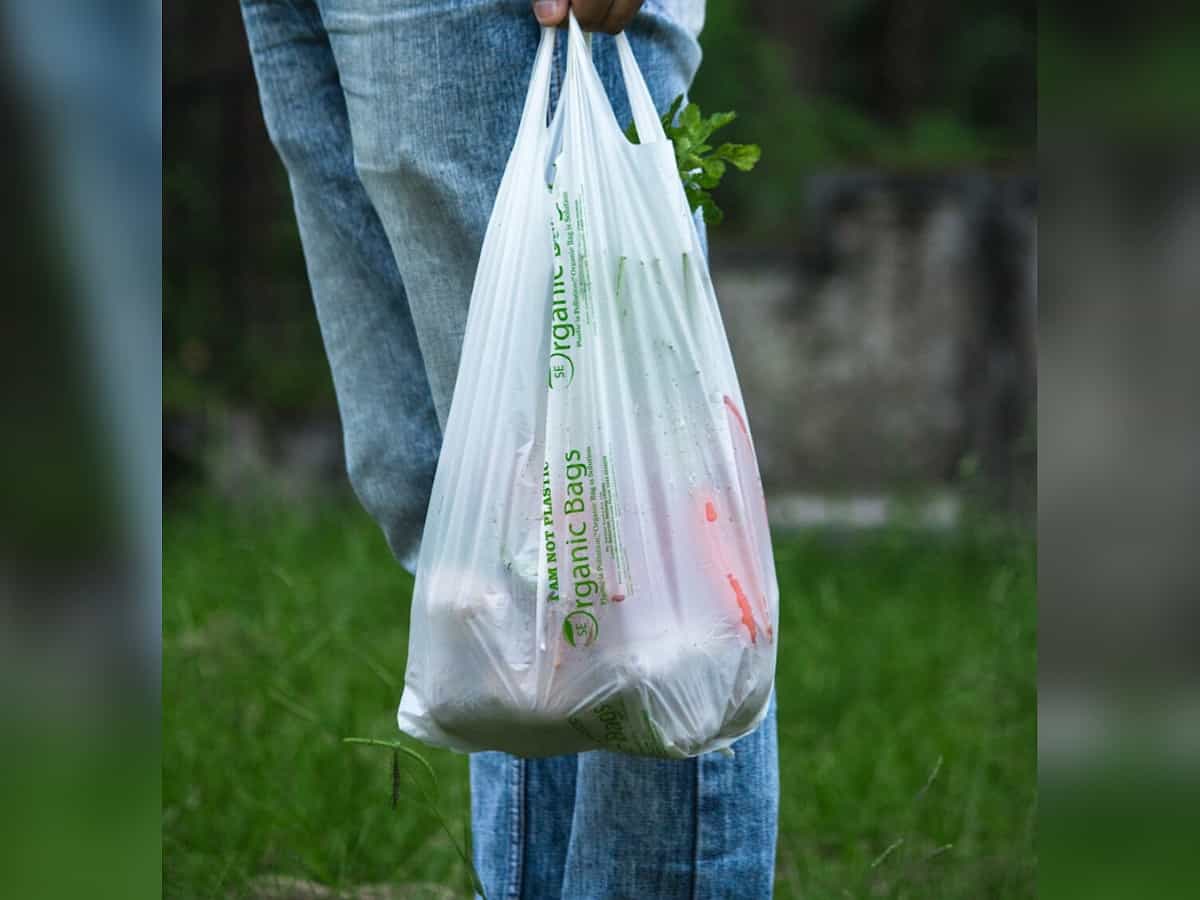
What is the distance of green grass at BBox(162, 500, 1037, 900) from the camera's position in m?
1.97

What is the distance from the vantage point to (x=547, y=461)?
43.2 inches

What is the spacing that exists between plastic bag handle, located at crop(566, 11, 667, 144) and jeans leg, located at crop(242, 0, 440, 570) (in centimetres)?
31

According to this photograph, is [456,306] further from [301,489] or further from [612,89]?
[301,489]

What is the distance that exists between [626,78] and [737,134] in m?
4.02

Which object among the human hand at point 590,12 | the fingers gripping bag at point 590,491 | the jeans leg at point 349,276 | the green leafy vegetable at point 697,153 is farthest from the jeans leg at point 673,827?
the human hand at point 590,12

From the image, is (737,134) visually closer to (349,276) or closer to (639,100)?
(349,276)

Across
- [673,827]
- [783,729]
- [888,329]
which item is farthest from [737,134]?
[673,827]

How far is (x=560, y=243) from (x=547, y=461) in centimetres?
18

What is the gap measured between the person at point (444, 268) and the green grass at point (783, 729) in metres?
0.43

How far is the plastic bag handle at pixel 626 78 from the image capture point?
3.85 ft

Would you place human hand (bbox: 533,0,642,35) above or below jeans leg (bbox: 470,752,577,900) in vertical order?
above

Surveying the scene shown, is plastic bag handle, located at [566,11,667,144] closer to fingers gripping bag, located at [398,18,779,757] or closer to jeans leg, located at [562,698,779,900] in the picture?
fingers gripping bag, located at [398,18,779,757]

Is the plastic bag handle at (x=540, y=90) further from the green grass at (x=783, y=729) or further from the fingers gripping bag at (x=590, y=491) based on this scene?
the green grass at (x=783, y=729)

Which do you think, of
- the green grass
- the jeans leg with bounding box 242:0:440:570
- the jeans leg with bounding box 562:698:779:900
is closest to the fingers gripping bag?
the jeans leg with bounding box 562:698:779:900
